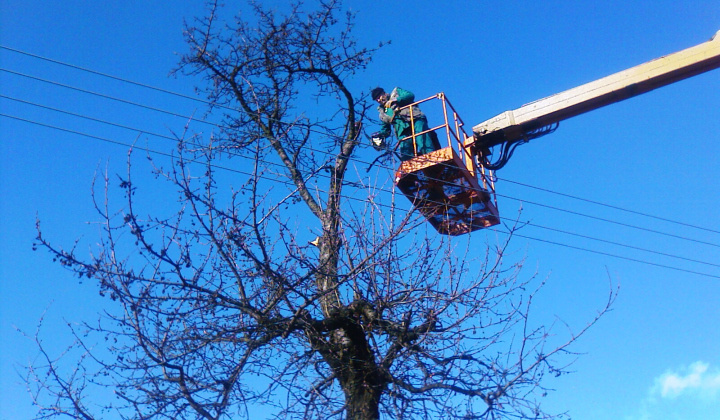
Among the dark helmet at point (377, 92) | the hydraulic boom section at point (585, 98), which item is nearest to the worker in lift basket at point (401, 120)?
the dark helmet at point (377, 92)

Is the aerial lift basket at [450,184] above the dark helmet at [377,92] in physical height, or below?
below

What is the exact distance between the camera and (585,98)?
9922 millimetres

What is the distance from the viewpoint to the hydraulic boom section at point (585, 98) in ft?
30.7

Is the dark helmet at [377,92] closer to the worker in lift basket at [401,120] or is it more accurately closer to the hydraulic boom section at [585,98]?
the worker in lift basket at [401,120]

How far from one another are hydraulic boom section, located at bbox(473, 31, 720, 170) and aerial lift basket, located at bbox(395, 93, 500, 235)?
37 cm

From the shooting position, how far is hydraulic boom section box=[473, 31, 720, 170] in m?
9.36

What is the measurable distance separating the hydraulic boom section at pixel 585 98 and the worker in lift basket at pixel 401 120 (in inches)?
38.5

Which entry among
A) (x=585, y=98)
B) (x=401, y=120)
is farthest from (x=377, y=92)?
(x=585, y=98)

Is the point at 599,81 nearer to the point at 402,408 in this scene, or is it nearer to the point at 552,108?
the point at 552,108

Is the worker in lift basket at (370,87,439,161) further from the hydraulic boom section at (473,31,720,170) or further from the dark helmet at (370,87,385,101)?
the hydraulic boom section at (473,31,720,170)

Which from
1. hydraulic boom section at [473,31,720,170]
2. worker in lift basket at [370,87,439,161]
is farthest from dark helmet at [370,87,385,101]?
hydraulic boom section at [473,31,720,170]

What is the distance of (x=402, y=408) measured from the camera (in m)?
6.88

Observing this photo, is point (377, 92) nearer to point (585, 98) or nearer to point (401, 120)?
point (401, 120)

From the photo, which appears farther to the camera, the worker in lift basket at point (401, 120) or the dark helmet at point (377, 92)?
the dark helmet at point (377, 92)
